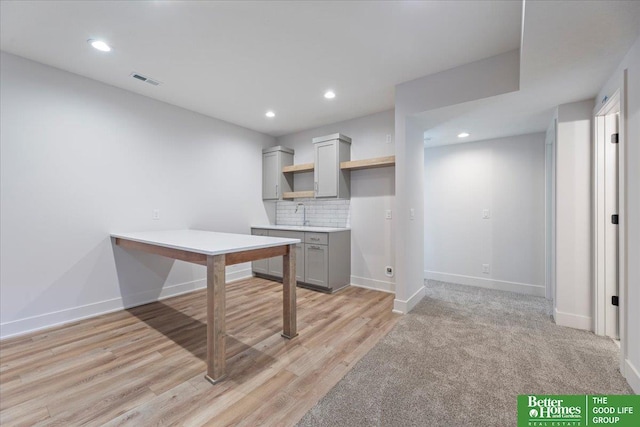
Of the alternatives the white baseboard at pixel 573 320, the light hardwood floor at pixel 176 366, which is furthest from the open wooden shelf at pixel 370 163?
the white baseboard at pixel 573 320

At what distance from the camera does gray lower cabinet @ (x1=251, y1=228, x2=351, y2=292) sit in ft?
12.4

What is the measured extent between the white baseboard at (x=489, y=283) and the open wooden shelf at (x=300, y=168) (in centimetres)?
258

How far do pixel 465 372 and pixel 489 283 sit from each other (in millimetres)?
2499

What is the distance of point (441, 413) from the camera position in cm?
154

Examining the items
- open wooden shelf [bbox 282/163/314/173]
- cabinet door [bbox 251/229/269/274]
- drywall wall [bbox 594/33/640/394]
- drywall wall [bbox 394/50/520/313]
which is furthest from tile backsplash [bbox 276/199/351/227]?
drywall wall [bbox 594/33/640/394]

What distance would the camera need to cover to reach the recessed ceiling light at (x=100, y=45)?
2.31 m

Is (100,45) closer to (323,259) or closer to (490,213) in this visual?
(323,259)

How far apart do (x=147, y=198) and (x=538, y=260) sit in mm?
5161

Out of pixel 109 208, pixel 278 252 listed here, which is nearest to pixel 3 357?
pixel 109 208

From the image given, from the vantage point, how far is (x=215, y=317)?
1.86 m

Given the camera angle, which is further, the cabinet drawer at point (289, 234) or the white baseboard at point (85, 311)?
the cabinet drawer at point (289, 234)

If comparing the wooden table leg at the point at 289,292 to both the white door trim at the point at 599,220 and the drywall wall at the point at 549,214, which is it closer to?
the white door trim at the point at 599,220

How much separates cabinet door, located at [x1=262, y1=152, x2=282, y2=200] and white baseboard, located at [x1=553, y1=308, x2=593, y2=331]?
3949 millimetres

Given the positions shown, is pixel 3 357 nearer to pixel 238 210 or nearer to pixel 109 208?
pixel 109 208
